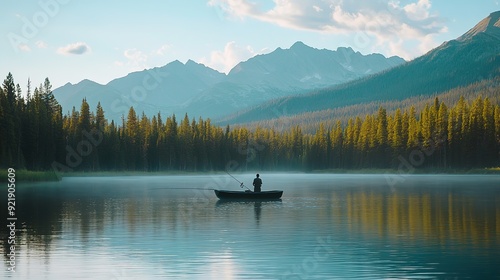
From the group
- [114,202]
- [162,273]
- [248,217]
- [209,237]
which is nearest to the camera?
[162,273]

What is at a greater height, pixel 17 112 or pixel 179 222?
pixel 17 112

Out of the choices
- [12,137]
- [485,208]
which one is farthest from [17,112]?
[485,208]

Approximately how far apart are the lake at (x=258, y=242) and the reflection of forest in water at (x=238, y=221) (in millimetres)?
77

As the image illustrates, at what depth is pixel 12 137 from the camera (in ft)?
332

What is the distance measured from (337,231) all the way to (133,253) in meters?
13.5

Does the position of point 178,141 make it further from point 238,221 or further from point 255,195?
point 238,221

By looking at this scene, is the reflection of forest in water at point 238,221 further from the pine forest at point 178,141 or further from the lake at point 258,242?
the pine forest at point 178,141

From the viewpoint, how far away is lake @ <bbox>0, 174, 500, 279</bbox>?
25.2 m

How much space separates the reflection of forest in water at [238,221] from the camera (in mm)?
35406

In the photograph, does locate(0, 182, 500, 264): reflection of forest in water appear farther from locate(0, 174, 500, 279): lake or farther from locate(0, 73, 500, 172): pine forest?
locate(0, 73, 500, 172): pine forest

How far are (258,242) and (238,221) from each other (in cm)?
1183

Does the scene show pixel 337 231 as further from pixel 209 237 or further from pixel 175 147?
pixel 175 147

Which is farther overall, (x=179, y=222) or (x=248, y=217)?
(x=248, y=217)

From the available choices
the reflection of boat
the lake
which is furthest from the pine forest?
the lake
